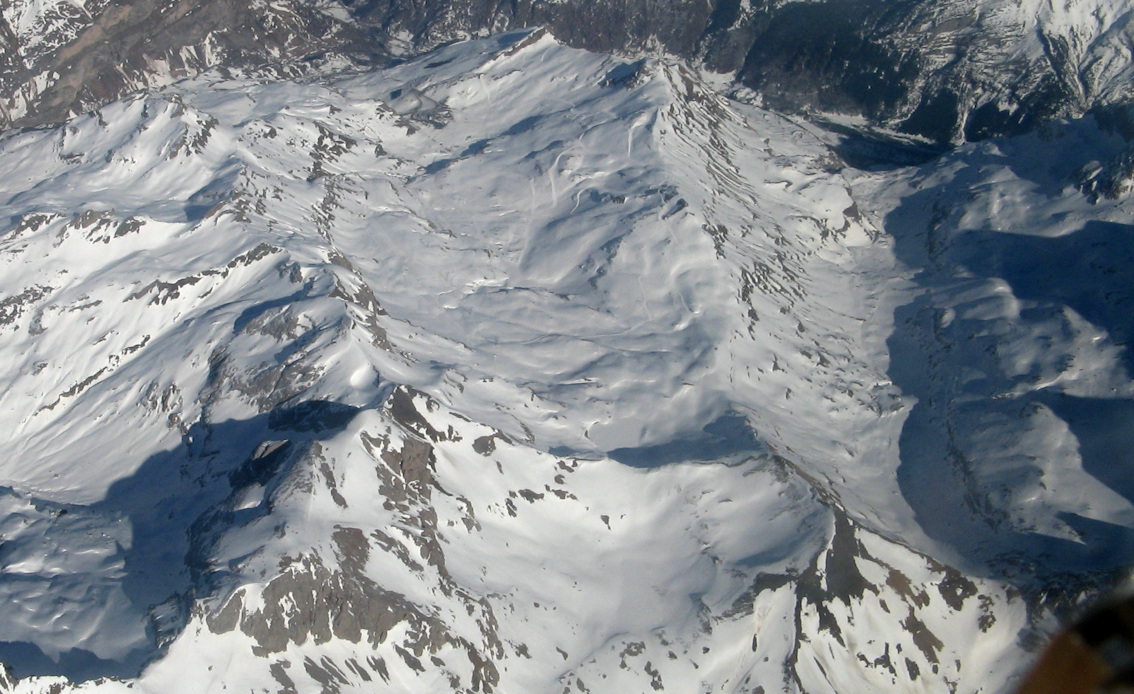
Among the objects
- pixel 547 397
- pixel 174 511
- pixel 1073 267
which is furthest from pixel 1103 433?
pixel 174 511

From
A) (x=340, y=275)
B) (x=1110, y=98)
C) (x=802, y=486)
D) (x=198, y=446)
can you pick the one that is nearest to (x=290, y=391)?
(x=198, y=446)

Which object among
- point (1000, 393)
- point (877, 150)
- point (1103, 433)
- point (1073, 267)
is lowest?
point (877, 150)

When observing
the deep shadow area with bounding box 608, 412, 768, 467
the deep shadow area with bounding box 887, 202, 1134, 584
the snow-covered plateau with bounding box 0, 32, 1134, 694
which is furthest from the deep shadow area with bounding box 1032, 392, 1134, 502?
the deep shadow area with bounding box 608, 412, 768, 467

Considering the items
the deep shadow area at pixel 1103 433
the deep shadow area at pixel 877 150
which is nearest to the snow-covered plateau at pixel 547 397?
the deep shadow area at pixel 1103 433

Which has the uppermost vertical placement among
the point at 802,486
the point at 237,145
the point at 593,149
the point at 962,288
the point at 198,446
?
the point at 237,145

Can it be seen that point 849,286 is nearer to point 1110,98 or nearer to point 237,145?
point 237,145

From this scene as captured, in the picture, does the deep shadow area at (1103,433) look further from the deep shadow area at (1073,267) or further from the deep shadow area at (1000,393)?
the deep shadow area at (1073,267)

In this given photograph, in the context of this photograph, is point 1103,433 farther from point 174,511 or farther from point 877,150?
point 877,150
